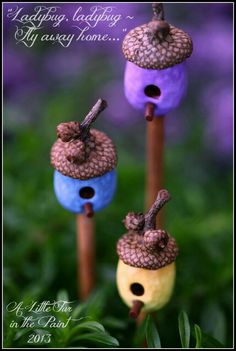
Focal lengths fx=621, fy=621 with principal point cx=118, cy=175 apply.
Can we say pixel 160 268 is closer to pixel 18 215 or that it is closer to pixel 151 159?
pixel 151 159

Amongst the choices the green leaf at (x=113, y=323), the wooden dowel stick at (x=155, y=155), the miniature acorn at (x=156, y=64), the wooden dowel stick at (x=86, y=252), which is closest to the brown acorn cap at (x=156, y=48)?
the miniature acorn at (x=156, y=64)

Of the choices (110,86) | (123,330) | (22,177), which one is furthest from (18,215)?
(110,86)

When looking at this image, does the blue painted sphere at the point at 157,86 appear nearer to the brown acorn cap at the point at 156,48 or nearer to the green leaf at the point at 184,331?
the brown acorn cap at the point at 156,48

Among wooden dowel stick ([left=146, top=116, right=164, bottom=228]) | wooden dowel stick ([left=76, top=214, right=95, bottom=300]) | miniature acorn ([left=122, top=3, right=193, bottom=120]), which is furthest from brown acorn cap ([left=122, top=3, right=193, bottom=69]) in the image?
wooden dowel stick ([left=76, top=214, right=95, bottom=300])

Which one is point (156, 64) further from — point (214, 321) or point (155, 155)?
point (214, 321)

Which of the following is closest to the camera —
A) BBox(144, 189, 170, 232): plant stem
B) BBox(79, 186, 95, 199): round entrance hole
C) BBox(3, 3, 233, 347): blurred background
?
BBox(144, 189, 170, 232): plant stem

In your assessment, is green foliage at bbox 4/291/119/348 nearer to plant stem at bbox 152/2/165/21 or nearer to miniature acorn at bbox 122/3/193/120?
miniature acorn at bbox 122/3/193/120

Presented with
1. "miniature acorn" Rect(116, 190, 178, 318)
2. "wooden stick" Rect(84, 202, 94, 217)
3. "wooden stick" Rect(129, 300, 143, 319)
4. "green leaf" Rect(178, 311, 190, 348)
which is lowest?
"green leaf" Rect(178, 311, 190, 348)
